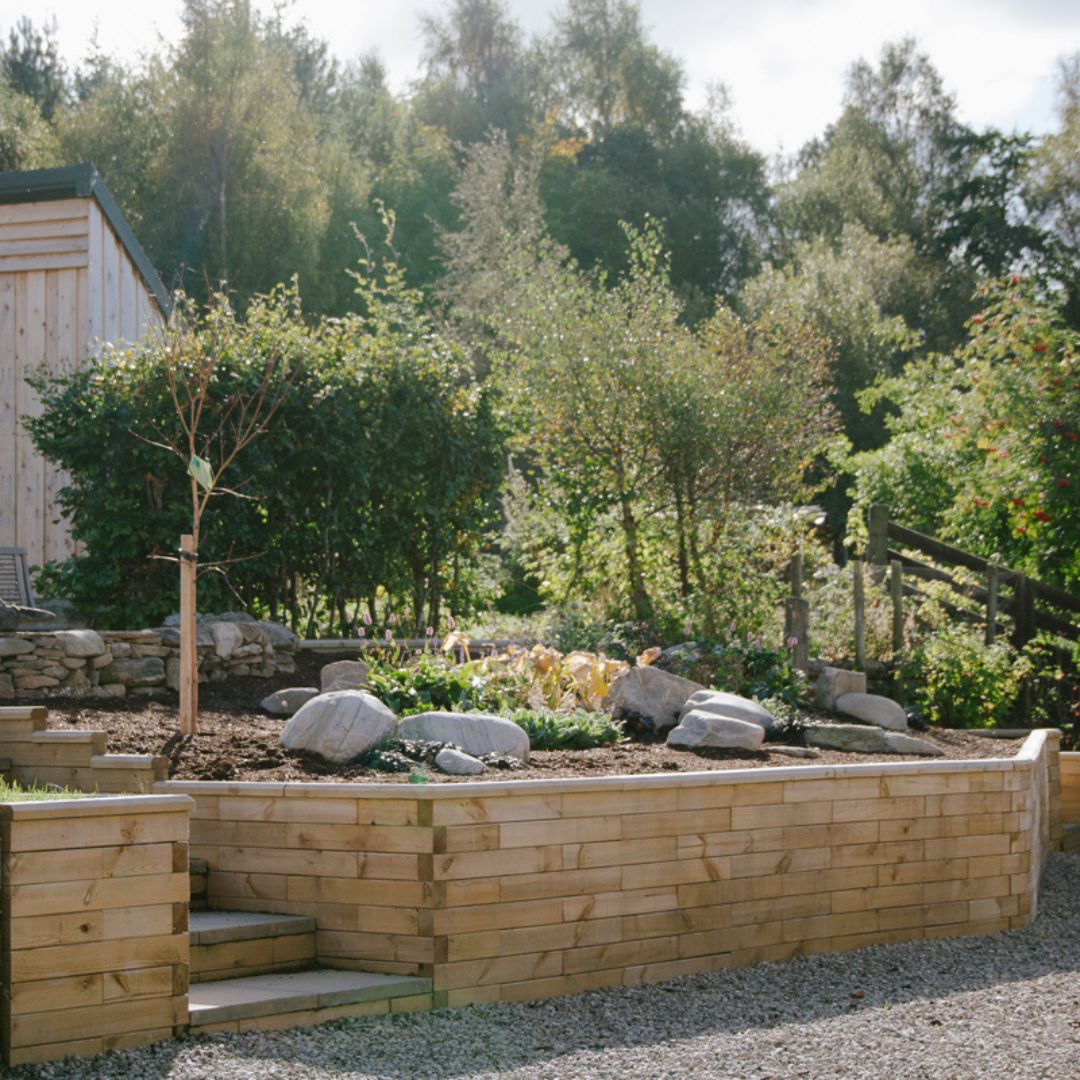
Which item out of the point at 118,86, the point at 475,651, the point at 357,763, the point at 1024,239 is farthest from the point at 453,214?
the point at 357,763

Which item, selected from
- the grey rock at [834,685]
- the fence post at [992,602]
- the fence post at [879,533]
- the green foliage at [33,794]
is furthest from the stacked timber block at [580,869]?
the fence post at [879,533]

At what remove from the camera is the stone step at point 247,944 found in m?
4.27

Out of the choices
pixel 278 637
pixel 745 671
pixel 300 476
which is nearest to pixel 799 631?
pixel 745 671

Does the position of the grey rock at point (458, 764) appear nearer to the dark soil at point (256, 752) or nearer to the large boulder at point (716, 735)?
the dark soil at point (256, 752)

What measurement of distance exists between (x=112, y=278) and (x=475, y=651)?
14.8 ft

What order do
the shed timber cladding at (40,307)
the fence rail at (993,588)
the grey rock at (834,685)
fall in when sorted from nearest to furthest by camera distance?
1. the grey rock at (834,685)
2. the fence rail at (993,588)
3. the shed timber cladding at (40,307)

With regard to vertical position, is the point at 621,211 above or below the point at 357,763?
above

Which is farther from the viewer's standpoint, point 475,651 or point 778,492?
point 778,492

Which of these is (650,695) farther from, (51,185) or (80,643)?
(51,185)


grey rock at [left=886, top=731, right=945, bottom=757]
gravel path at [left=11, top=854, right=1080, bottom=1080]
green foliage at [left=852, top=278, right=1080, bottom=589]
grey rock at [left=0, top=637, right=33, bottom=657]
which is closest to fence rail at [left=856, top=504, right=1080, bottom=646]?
green foliage at [left=852, top=278, right=1080, bottom=589]

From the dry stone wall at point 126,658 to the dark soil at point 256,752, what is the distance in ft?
0.53

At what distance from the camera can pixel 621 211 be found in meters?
26.7

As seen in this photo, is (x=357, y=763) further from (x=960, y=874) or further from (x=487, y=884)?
(x=960, y=874)

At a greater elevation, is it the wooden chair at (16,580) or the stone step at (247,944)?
the wooden chair at (16,580)
